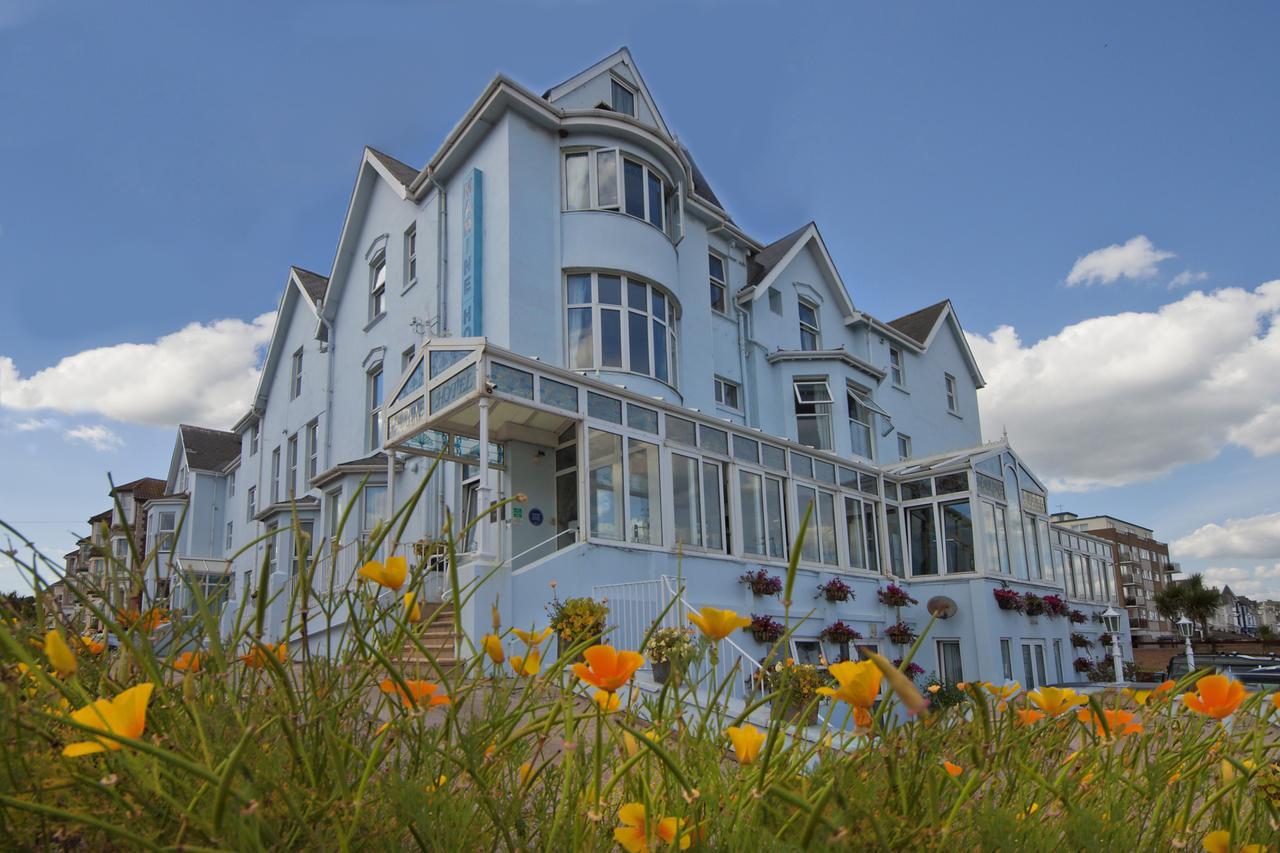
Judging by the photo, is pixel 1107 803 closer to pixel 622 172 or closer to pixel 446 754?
pixel 446 754

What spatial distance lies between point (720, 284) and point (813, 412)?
3.98 metres

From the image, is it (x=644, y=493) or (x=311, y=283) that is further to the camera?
(x=311, y=283)

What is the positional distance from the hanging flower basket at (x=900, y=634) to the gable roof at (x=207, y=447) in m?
23.7

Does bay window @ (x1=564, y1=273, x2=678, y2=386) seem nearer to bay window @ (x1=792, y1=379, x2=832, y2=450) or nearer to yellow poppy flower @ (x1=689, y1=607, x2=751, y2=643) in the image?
bay window @ (x1=792, y1=379, x2=832, y2=450)

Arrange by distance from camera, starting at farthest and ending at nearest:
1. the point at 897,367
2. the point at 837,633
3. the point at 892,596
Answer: the point at 897,367 < the point at 892,596 < the point at 837,633

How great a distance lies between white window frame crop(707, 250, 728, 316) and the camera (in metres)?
20.3

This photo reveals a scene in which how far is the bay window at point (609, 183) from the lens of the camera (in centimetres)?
1648

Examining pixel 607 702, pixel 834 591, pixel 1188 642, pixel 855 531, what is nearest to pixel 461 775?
pixel 607 702

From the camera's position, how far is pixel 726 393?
2000 cm

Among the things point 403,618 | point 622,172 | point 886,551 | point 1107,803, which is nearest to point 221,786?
point 403,618

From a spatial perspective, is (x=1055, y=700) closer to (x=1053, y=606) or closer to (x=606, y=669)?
(x=606, y=669)

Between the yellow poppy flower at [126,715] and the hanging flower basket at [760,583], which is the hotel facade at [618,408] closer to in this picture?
the hanging flower basket at [760,583]

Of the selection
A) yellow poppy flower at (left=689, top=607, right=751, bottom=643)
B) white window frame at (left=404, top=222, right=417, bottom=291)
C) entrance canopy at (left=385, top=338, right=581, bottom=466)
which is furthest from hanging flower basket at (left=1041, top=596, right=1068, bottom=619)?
yellow poppy flower at (left=689, top=607, right=751, bottom=643)

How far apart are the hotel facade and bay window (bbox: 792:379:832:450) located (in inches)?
2.4
